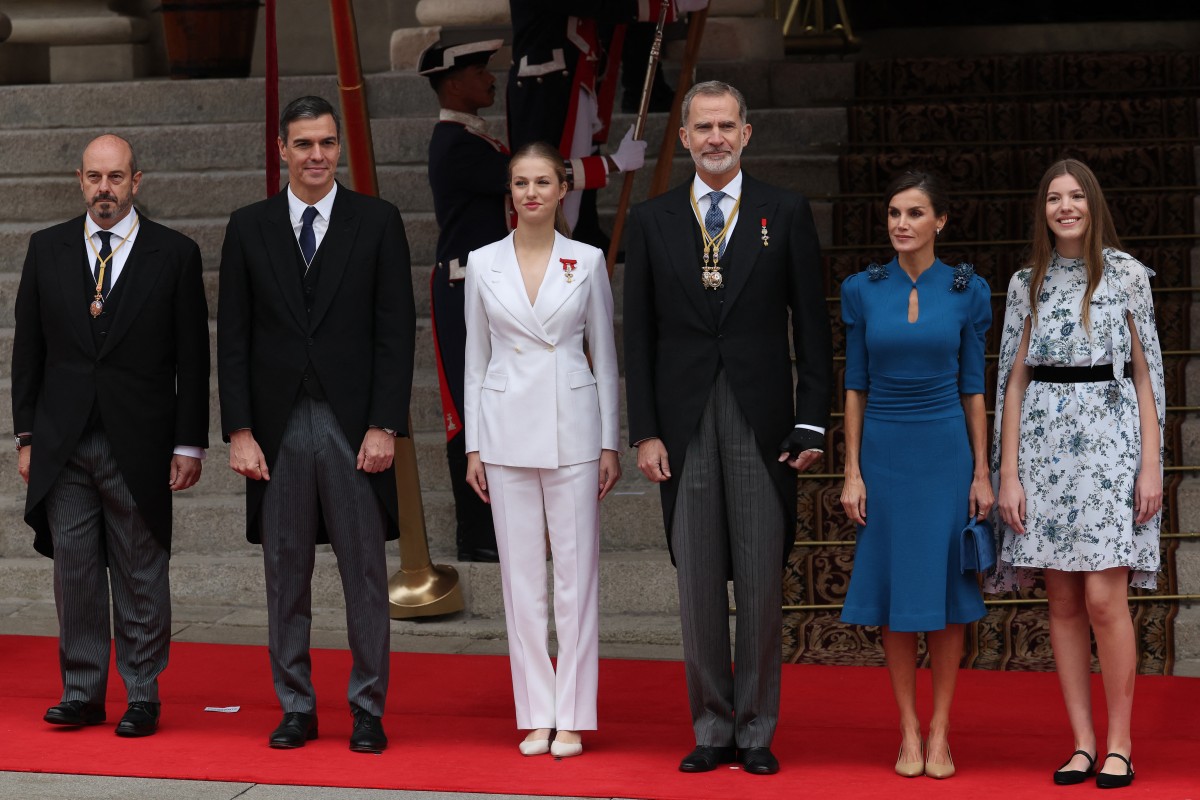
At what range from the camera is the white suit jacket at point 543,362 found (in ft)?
14.8

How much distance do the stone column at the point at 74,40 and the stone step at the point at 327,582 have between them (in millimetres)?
4390

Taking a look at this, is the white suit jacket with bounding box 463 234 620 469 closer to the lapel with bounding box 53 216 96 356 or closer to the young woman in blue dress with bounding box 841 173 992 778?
the young woman in blue dress with bounding box 841 173 992 778

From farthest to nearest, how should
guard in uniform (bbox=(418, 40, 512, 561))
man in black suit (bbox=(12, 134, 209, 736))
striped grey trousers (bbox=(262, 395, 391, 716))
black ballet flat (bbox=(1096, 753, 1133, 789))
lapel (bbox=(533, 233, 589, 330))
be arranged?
guard in uniform (bbox=(418, 40, 512, 561)) < man in black suit (bbox=(12, 134, 209, 736)) < striped grey trousers (bbox=(262, 395, 391, 716)) < lapel (bbox=(533, 233, 589, 330)) < black ballet flat (bbox=(1096, 753, 1133, 789))

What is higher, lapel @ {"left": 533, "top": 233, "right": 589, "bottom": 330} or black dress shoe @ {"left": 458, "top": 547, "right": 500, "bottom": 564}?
lapel @ {"left": 533, "top": 233, "right": 589, "bottom": 330}

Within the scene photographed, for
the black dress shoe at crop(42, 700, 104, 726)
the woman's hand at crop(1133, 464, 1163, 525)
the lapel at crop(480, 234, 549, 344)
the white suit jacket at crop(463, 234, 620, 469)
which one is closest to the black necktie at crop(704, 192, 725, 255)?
the white suit jacket at crop(463, 234, 620, 469)

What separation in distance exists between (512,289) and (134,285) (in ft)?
3.28

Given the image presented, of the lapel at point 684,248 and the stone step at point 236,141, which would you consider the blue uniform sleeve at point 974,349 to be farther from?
the stone step at point 236,141

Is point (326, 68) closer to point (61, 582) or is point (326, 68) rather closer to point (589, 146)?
point (589, 146)

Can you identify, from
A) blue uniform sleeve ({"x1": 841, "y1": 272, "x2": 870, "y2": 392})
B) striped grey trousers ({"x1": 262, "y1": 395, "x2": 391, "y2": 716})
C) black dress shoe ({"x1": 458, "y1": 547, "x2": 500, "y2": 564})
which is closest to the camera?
blue uniform sleeve ({"x1": 841, "y1": 272, "x2": 870, "y2": 392})

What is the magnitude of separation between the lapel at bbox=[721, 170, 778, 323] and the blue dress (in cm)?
30

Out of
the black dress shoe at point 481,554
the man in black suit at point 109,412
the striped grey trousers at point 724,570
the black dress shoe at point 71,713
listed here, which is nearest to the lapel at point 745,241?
the striped grey trousers at point 724,570

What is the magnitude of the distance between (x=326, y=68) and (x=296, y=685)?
7.04 m

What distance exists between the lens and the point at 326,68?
11.1 meters

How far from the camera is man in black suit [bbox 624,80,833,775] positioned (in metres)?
4.38
